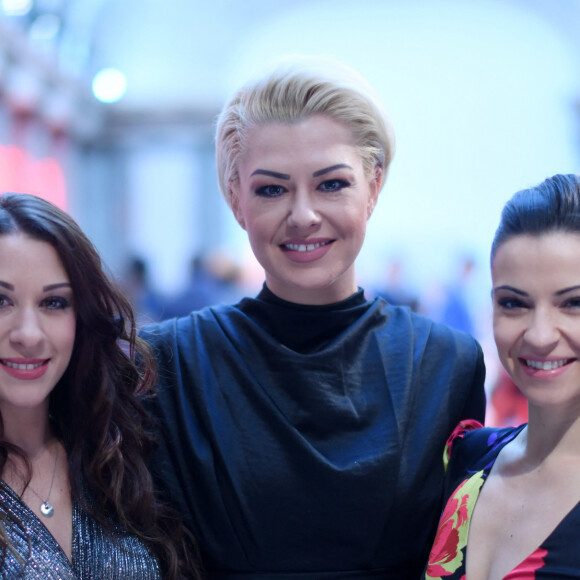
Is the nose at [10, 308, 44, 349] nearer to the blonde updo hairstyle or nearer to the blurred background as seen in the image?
the blonde updo hairstyle

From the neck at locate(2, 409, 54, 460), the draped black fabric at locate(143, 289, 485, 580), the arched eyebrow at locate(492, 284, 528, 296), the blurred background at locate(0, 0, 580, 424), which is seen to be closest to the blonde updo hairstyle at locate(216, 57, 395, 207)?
the draped black fabric at locate(143, 289, 485, 580)

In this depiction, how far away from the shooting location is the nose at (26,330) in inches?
60.7

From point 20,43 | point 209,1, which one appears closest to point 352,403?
point 20,43

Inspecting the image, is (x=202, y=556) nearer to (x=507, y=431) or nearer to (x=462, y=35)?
(x=507, y=431)

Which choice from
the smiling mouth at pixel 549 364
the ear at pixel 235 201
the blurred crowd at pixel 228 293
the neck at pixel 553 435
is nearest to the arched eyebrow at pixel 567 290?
the smiling mouth at pixel 549 364

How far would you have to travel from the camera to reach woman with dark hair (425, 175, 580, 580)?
4.69ft

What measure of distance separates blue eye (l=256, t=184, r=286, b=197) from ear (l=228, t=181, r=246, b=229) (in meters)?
0.13

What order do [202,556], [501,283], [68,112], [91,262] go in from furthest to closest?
[68,112]
[202,556]
[91,262]
[501,283]

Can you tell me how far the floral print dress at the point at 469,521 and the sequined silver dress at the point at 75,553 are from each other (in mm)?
573

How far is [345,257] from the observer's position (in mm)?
1804

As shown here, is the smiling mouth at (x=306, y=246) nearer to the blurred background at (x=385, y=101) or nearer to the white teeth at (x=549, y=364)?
the white teeth at (x=549, y=364)

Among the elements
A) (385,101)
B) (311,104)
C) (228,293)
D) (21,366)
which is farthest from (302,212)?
(385,101)

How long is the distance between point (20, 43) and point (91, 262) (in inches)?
219

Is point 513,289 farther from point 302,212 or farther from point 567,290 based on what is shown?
point 302,212
